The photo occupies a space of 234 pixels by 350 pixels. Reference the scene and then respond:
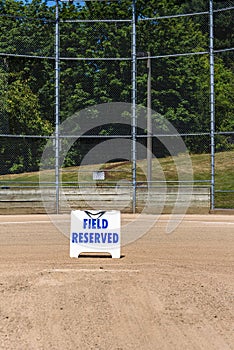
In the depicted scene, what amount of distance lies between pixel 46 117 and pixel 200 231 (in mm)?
7136

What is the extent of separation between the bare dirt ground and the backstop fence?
23.2 ft

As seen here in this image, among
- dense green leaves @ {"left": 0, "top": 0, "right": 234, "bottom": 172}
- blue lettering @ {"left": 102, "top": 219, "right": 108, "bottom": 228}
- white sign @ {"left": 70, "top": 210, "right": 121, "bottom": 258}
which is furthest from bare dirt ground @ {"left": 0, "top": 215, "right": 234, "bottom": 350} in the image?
dense green leaves @ {"left": 0, "top": 0, "right": 234, "bottom": 172}

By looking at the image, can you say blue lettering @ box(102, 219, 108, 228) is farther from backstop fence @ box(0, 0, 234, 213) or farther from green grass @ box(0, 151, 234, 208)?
green grass @ box(0, 151, 234, 208)

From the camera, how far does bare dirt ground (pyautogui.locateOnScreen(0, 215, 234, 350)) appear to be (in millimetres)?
5434

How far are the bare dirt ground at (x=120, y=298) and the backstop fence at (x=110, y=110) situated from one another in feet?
23.2

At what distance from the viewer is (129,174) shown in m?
19.0

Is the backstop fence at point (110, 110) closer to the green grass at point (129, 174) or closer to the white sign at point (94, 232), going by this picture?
the green grass at point (129, 174)

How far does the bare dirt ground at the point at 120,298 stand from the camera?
5434 millimetres

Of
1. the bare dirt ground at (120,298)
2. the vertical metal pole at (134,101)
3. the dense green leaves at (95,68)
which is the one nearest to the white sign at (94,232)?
the bare dirt ground at (120,298)

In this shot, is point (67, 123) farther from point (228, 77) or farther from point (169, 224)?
point (228, 77)

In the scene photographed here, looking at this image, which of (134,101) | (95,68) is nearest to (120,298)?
(134,101)

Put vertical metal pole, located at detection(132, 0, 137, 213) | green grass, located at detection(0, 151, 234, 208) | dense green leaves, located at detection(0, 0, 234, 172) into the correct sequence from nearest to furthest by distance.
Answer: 1. vertical metal pole, located at detection(132, 0, 137, 213)
2. green grass, located at detection(0, 151, 234, 208)
3. dense green leaves, located at detection(0, 0, 234, 172)

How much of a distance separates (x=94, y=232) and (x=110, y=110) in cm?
967

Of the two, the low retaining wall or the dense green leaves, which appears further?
the dense green leaves
